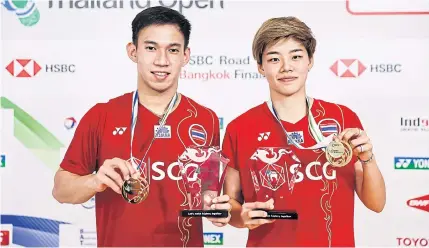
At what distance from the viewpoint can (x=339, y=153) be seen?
7.13ft

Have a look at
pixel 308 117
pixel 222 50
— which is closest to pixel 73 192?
pixel 222 50

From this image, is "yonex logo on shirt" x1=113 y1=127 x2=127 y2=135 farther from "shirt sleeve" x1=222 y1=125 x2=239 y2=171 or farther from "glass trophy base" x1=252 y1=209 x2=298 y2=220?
"glass trophy base" x1=252 y1=209 x2=298 y2=220

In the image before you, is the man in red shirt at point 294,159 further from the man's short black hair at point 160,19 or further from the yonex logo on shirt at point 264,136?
the man's short black hair at point 160,19

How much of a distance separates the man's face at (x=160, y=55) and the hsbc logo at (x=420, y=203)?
48.2 inches

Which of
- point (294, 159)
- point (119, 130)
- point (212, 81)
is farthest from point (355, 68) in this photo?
point (119, 130)

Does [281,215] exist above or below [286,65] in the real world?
below

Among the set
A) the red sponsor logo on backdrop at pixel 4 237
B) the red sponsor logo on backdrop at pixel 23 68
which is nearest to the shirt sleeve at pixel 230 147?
the red sponsor logo on backdrop at pixel 23 68

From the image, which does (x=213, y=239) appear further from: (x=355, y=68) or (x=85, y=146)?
(x=355, y=68)

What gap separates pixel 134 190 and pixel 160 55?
62 centimetres

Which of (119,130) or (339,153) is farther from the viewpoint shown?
(119,130)

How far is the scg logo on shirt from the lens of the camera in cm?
232

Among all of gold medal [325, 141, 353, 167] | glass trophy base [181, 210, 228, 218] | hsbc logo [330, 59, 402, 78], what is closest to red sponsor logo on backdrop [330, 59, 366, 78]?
hsbc logo [330, 59, 402, 78]

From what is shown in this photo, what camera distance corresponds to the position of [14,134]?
2.34m

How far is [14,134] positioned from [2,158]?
126mm
